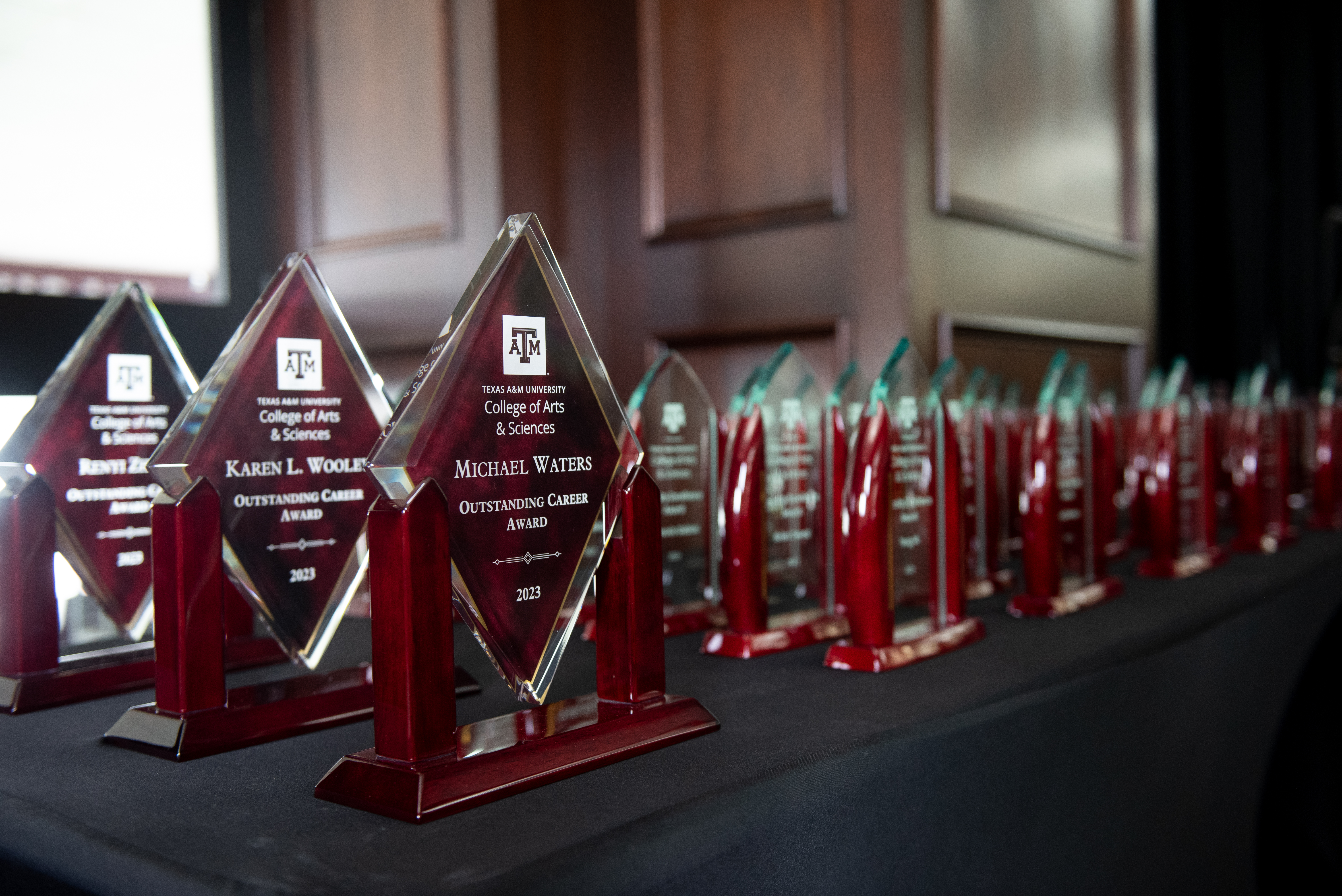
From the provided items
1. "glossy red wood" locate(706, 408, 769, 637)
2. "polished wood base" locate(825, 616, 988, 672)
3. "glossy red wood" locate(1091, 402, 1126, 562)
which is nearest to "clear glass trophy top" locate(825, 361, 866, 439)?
"glossy red wood" locate(706, 408, 769, 637)

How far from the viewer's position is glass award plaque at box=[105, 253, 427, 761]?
709 millimetres

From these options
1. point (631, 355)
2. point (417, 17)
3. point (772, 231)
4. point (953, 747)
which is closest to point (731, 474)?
point (953, 747)

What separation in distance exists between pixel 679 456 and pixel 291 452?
46 centimetres

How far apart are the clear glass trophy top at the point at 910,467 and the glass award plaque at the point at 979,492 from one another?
191 millimetres

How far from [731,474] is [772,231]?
908 millimetres

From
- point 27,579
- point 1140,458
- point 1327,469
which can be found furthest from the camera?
point 1327,469

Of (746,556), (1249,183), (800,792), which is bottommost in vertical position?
(800,792)

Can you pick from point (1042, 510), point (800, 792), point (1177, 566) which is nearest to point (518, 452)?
point (800, 792)

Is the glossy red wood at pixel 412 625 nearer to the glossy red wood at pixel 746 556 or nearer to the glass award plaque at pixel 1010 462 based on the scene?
the glossy red wood at pixel 746 556

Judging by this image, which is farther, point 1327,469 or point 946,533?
point 1327,469

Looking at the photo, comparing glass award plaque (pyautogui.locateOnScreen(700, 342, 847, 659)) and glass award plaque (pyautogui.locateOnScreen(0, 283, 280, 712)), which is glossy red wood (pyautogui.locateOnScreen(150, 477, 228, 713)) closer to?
glass award plaque (pyautogui.locateOnScreen(0, 283, 280, 712))

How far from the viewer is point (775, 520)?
115cm

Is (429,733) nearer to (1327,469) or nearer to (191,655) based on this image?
(191,655)

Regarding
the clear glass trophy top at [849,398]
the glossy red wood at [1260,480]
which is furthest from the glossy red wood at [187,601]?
the glossy red wood at [1260,480]
